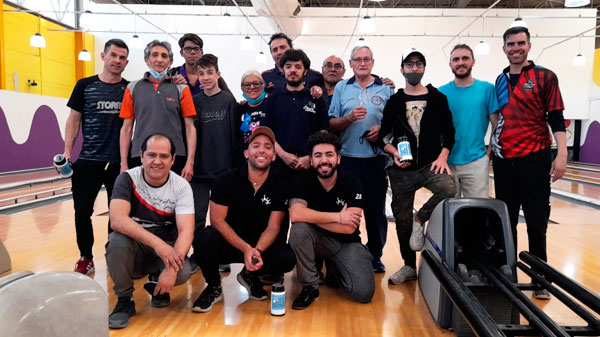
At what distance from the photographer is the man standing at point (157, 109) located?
282cm

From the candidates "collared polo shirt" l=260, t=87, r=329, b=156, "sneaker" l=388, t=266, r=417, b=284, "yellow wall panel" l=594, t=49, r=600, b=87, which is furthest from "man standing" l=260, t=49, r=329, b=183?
"yellow wall panel" l=594, t=49, r=600, b=87

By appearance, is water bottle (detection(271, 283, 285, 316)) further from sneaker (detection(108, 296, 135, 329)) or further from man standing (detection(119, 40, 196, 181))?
man standing (detection(119, 40, 196, 181))

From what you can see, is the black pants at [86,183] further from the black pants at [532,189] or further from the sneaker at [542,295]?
the sneaker at [542,295]

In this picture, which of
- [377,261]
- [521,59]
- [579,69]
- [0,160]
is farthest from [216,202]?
[579,69]

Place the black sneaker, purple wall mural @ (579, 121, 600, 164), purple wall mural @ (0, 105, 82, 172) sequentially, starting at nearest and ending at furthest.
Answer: the black sneaker → purple wall mural @ (0, 105, 82, 172) → purple wall mural @ (579, 121, 600, 164)

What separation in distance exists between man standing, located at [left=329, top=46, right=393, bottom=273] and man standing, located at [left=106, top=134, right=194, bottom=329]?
1175mm

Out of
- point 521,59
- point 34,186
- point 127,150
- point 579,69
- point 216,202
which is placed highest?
point 579,69

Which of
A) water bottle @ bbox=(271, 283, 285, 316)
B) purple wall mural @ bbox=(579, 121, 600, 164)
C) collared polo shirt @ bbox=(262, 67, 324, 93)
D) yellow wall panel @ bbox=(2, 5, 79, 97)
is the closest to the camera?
water bottle @ bbox=(271, 283, 285, 316)

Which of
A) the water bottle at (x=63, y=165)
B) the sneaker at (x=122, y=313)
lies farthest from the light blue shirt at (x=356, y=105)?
the water bottle at (x=63, y=165)

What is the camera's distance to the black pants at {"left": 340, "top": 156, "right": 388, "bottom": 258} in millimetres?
3062

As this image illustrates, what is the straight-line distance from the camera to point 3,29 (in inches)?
396

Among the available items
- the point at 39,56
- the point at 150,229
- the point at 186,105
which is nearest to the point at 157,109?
the point at 186,105

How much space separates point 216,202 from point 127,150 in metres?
0.74

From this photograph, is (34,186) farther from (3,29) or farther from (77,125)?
(77,125)
